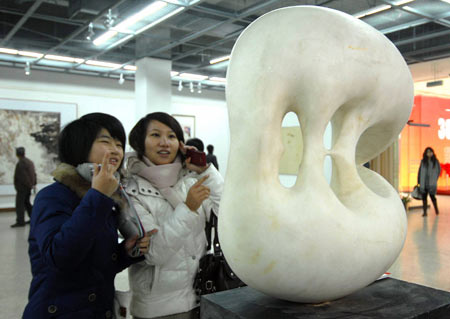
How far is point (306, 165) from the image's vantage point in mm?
1117

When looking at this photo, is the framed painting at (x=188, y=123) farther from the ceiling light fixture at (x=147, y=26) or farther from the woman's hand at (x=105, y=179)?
the woman's hand at (x=105, y=179)

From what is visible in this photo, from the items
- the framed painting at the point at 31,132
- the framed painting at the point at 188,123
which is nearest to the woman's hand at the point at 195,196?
the framed painting at the point at 31,132

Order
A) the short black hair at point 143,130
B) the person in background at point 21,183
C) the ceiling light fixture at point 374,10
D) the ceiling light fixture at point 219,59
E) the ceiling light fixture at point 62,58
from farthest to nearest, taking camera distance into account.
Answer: the ceiling light fixture at point 62,58, the ceiling light fixture at point 219,59, the person in background at point 21,183, the ceiling light fixture at point 374,10, the short black hair at point 143,130

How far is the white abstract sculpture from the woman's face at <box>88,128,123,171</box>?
2.02 ft

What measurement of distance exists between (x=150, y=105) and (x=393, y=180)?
603cm

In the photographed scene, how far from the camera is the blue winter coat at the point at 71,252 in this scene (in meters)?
1.35

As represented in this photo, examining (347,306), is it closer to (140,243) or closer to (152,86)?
(140,243)

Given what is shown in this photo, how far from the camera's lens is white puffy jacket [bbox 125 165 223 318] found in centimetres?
166

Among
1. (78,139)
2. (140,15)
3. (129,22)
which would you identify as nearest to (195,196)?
(78,139)

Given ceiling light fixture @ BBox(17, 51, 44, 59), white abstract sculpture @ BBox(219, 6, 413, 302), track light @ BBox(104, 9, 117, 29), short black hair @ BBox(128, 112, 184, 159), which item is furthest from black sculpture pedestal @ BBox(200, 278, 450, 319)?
ceiling light fixture @ BBox(17, 51, 44, 59)

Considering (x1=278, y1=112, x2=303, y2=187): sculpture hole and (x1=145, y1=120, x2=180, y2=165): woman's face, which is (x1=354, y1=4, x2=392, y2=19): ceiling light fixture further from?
(x1=145, y1=120, x2=180, y2=165): woman's face

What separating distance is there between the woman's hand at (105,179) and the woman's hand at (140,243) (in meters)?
0.28

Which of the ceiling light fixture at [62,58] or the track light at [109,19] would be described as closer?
the track light at [109,19]

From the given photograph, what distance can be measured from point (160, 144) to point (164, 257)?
0.52 m
